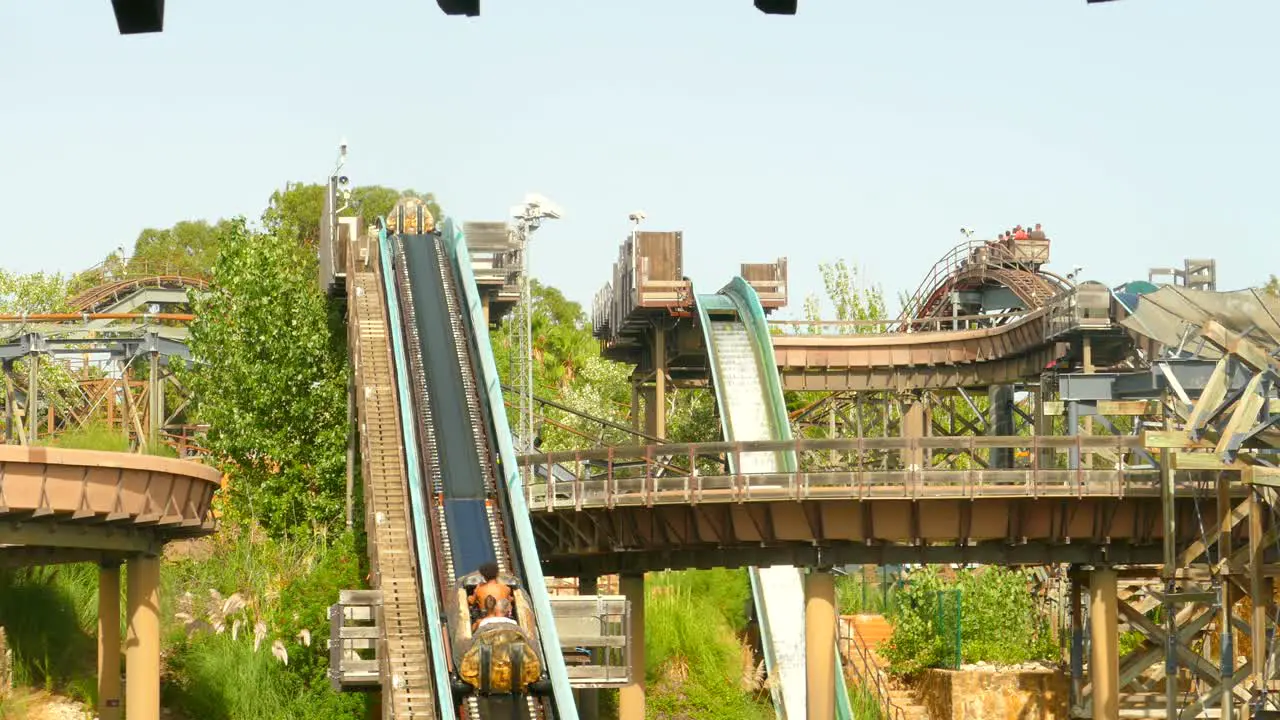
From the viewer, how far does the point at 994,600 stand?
5172 cm

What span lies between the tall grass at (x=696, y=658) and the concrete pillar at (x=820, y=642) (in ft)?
18.2

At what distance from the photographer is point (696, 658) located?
166ft

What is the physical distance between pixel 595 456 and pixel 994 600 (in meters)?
15.0

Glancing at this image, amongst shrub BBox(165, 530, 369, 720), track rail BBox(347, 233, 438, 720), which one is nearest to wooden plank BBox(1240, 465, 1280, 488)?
track rail BBox(347, 233, 438, 720)

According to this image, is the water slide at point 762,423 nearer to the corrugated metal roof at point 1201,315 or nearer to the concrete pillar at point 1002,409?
the concrete pillar at point 1002,409

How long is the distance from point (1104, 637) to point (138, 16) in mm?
36182

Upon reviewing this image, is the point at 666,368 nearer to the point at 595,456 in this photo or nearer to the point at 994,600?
the point at 994,600

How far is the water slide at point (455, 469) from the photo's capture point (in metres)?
29.7

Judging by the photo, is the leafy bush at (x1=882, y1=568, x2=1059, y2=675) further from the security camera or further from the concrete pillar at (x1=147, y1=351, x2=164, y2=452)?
the concrete pillar at (x1=147, y1=351, x2=164, y2=452)

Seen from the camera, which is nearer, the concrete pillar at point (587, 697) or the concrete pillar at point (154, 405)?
the concrete pillar at point (587, 697)

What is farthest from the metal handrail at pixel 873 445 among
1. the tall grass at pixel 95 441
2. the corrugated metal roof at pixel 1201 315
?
the tall grass at pixel 95 441

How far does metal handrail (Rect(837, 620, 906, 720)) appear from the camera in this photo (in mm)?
49125

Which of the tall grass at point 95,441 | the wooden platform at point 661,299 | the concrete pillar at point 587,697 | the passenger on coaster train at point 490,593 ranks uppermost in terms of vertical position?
the wooden platform at point 661,299

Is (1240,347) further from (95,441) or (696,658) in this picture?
(95,441)
